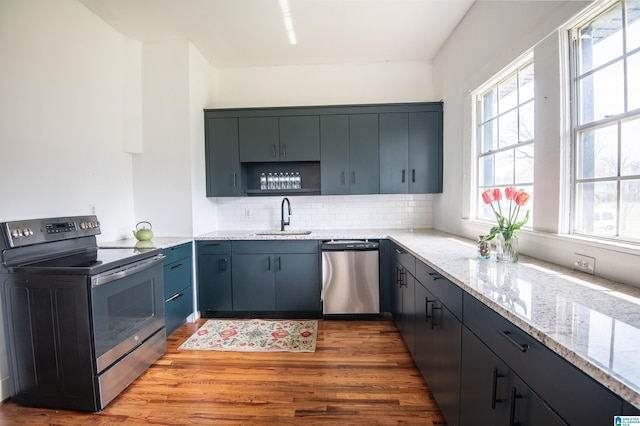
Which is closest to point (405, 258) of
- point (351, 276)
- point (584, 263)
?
point (351, 276)

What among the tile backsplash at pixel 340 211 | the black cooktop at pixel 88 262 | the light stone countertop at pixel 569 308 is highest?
the tile backsplash at pixel 340 211

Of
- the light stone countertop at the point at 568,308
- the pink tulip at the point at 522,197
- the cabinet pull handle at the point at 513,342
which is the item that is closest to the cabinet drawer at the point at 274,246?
the light stone countertop at the point at 568,308

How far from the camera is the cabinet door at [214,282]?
3146 millimetres

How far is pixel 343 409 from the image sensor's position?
177 centimetres

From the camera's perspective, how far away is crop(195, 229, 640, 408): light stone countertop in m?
0.65

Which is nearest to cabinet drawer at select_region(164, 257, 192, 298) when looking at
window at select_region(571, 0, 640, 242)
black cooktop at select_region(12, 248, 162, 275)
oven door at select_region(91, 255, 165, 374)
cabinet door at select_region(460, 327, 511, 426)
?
oven door at select_region(91, 255, 165, 374)

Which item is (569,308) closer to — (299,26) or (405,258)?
(405,258)

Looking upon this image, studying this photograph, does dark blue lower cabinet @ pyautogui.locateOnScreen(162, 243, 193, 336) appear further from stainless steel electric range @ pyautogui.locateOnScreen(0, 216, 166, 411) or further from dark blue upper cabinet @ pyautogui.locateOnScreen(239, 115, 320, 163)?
dark blue upper cabinet @ pyautogui.locateOnScreen(239, 115, 320, 163)

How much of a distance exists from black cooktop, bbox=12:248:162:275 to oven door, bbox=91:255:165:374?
44 millimetres

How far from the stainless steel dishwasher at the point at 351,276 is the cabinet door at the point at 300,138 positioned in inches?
44.2

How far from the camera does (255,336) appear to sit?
273cm

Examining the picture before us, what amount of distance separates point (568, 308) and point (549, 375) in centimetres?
29

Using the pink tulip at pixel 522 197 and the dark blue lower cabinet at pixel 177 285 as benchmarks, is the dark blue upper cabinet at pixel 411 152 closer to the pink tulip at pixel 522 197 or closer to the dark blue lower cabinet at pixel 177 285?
the pink tulip at pixel 522 197

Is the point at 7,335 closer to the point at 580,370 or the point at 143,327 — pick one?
the point at 143,327
